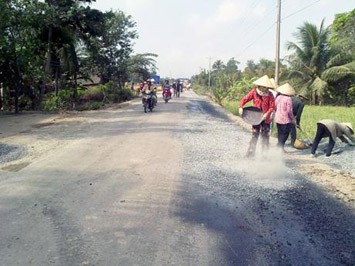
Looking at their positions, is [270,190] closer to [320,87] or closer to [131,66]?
[320,87]

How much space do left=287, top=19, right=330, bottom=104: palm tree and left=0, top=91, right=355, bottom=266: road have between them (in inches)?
936

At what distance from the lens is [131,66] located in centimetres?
4050

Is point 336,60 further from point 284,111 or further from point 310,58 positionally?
point 284,111

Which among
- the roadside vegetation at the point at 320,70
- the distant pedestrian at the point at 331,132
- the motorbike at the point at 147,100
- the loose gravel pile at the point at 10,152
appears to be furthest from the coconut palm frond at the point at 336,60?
the loose gravel pile at the point at 10,152

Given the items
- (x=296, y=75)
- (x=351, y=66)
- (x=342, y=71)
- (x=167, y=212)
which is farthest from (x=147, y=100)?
(x=351, y=66)

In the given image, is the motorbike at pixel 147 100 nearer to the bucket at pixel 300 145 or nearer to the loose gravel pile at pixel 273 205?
the bucket at pixel 300 145

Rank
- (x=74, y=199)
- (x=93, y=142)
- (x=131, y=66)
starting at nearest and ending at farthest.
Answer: (x=74, y=199), (x=93, y=142), (x=131, y=66)

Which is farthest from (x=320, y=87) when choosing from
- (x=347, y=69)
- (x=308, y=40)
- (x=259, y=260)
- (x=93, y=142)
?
(x=259, y=260)

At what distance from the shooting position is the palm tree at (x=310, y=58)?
101 feet

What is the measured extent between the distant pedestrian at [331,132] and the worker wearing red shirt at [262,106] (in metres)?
1.34

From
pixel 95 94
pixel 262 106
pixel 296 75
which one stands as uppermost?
pixel 296 75

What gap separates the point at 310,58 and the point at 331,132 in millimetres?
24111

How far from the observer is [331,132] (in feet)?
29.7

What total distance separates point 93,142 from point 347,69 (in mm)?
24142
